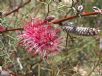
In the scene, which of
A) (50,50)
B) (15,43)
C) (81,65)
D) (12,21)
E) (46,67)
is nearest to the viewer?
(50,50)

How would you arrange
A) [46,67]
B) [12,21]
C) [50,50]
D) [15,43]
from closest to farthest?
1. [50,50]
2. [15,43]
3. [12,21]
4. [46,67]

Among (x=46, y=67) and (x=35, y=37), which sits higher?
(x=35, y=37)

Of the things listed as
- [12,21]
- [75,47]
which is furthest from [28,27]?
[75,47]

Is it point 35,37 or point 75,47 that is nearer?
point 35,37

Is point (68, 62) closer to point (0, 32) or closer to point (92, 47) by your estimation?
point (92, 47)

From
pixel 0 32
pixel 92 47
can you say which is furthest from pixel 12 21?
pixel 92 47

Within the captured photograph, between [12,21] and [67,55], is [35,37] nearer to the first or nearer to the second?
[12,21]

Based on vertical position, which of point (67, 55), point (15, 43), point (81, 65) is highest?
point (15, 43)
